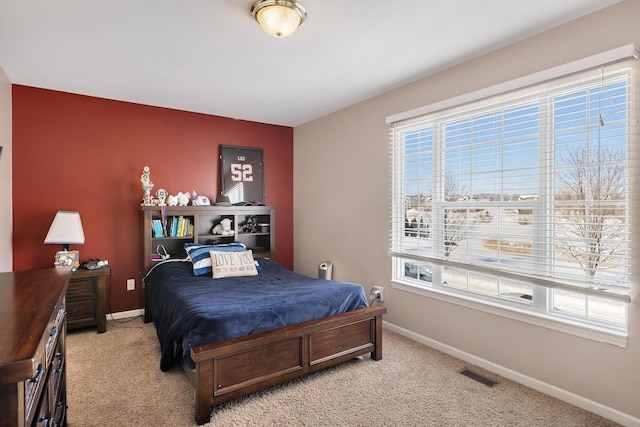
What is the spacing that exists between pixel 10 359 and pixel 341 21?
2269mm

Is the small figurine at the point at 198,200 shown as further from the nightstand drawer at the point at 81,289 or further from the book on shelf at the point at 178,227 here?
the nightstand drawer at the point at 81,289

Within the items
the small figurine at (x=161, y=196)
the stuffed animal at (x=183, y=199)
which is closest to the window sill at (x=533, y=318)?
the stuffed animal at (x=183, y=199)

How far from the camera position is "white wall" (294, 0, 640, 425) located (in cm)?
209

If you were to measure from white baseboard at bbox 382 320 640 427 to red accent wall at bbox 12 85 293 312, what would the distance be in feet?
10.2

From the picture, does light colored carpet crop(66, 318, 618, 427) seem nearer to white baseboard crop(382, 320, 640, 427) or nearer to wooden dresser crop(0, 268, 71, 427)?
white baseboard crop(382, 320, 640, 427)

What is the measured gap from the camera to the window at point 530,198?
2096mm

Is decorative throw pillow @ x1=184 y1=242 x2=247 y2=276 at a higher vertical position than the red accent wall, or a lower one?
lower

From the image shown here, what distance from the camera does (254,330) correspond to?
7.59 feet

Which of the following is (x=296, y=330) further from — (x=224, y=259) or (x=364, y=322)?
(x=224, y=259)

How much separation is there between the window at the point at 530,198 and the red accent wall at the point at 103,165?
8.27 feet

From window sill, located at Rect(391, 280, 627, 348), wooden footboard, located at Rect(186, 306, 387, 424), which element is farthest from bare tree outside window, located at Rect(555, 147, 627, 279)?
wooden footboard, located at Rect(186, 306, 387, 424)

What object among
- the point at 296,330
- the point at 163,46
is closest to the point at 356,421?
the point at 296,330

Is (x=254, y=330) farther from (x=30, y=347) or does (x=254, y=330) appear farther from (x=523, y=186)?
(x=523, y=186)

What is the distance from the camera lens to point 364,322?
2.79 meters
